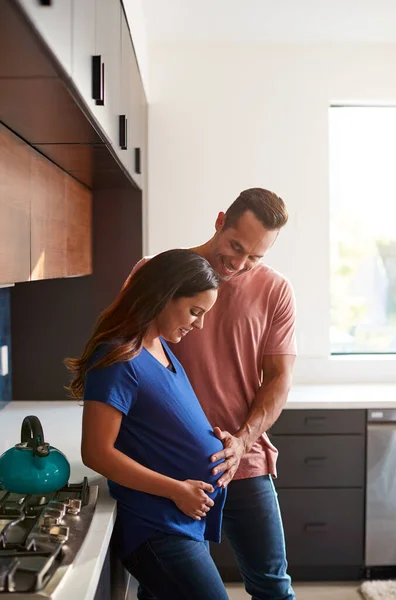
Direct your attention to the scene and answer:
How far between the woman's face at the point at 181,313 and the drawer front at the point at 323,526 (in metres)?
1.91

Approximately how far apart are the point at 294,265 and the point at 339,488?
118cm

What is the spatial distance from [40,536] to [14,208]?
745 mm

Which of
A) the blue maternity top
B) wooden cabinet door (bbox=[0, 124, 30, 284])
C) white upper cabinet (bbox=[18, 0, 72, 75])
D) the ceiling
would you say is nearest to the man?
the blue maternity top

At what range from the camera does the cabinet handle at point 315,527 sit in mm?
3432

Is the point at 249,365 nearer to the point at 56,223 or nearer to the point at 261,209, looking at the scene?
the point at 261,209

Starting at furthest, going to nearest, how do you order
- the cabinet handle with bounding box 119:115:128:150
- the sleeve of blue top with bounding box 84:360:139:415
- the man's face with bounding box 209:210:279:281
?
the cabinet handle with bounding box 119:115:128:150 < the man's face with bounding box 209:210:279:281 < the sleeve of blue top with bounding box 84:360:139:415

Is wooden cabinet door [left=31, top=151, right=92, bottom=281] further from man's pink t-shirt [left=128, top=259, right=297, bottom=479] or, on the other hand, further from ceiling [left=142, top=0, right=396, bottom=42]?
ceiling [left=142, top=0, right=396, bottom=42]

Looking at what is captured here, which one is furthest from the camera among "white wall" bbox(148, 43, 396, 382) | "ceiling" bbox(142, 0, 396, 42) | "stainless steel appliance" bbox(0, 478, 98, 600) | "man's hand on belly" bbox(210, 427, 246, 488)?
"white wall" bbox(148, 43, 396, 382)

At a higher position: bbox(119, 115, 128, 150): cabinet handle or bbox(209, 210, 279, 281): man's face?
bbox(119, 115, 128, 150): cabinet handle

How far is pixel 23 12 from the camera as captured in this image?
1.00 meters

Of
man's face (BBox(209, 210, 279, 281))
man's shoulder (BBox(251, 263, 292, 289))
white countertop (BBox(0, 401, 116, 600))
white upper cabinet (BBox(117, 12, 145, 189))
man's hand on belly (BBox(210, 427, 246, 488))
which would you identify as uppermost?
white upper cabinet (BBox(117, 12, 145, 189))

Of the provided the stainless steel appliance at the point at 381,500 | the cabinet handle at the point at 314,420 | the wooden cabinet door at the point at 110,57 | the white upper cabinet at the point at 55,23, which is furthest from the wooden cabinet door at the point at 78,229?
the stainless steel appliance at the point at 381,500

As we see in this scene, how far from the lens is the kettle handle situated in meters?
1.81

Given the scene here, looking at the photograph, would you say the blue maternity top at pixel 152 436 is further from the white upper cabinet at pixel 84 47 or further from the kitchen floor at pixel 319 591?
the kitchen floor at pixel 319 591
